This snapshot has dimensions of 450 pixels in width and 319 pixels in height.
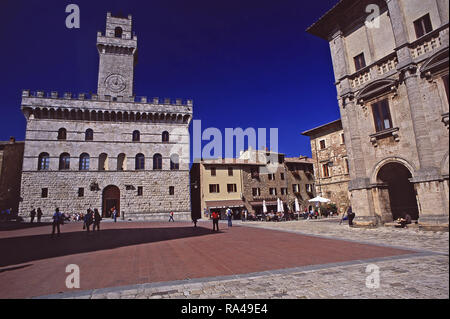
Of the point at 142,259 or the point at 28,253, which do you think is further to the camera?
the point at 28,253

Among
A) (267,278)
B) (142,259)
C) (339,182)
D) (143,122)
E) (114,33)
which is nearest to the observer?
(267,278)

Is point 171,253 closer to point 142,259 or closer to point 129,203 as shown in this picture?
point 142,259

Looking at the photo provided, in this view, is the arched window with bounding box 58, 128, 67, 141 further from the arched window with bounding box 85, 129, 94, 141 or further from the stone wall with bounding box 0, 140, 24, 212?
the stone wall with bounding box 0, 140, 24, 212

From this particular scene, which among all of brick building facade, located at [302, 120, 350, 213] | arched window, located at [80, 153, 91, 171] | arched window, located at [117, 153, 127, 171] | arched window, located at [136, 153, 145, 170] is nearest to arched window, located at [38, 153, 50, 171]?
arched window, located at [80, 153, 91, 171]

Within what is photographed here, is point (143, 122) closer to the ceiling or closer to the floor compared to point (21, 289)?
closer to the ceiling

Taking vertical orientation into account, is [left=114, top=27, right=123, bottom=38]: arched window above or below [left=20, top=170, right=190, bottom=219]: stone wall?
above

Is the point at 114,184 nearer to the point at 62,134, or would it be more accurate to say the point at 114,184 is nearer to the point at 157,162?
the point at 157,162

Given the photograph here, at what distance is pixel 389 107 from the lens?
13.0 meters

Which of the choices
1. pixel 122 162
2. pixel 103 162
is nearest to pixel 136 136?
pixel 122 162

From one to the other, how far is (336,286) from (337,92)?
14518mm

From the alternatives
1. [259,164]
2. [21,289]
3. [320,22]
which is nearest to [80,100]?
[259,164]

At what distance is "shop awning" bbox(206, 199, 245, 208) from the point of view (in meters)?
33.6

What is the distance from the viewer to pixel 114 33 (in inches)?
1446

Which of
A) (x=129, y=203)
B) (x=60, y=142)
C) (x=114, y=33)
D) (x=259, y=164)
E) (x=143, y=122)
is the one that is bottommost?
(x=129, y=203)
